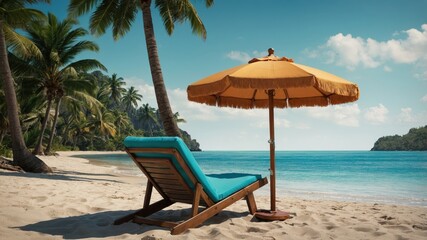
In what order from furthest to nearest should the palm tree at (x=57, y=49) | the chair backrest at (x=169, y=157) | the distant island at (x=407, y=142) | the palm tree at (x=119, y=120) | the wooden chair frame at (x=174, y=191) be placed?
the distant island at (x=407, y=142) → the palm tree at (x=119, y=120) → the palm tree at (x=57, y=49) → the wooden chair frame at (x=174, y=191) → the chair backrest at (x=169, y=157)

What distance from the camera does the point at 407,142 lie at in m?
85.6

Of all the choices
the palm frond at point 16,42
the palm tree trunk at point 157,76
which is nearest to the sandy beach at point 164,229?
the palm tree trunk at point 157,76

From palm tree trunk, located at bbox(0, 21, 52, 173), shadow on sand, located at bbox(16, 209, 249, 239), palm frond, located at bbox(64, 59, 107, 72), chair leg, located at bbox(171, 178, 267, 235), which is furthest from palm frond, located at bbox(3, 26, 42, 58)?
chair leg, located at bbox(171, 178, 267, 235)

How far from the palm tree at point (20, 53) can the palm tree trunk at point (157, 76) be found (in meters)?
3.72

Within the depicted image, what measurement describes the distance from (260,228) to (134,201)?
2665 millimetres

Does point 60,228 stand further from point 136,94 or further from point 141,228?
point 136,94

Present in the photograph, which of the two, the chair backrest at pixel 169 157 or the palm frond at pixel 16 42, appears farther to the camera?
the palm frond at pixel 16 42

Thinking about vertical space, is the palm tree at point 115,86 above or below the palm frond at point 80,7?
above

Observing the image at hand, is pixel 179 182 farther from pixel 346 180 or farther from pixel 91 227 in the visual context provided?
pixel 346 180

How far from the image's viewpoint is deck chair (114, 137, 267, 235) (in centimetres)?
343

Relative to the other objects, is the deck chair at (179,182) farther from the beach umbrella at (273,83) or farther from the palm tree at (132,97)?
the palm tree at (132,97)

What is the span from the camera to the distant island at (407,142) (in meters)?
79.8

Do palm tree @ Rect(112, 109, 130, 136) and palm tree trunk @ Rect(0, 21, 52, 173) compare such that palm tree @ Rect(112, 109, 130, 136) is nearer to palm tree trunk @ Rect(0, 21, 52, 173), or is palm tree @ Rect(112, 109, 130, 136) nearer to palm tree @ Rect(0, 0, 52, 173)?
palm tree @ Rect(0, 0, 52, 173)

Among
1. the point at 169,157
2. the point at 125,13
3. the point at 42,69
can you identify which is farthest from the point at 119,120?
the point at 169,157
